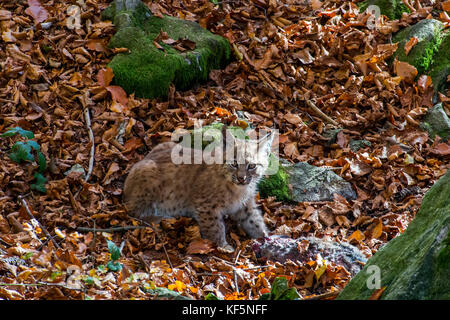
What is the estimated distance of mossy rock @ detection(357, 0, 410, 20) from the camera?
29.4 ft

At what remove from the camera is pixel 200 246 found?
19.2 feet

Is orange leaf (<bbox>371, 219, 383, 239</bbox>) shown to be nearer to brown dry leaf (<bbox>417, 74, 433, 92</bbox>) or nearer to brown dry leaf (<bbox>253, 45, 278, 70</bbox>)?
brown dry leaf (<bbox>417, 74, 433, 92</bbox>)

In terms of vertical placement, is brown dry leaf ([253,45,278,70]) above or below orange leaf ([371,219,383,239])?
above

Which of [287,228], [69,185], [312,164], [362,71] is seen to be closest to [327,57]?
[362,71]

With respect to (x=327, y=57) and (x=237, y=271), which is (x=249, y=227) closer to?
(x=237, y=271)

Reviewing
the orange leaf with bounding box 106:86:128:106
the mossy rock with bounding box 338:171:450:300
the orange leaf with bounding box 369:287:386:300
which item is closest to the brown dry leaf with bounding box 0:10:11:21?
the orange leaf with bounding box 106:86:128:106

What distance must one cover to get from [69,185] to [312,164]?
3.19m

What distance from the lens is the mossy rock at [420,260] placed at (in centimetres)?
261

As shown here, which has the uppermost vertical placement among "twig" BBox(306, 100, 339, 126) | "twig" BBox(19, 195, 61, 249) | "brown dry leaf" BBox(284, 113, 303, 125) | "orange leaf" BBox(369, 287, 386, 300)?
"orange leaf" BBox(369, 287, 386, 300)

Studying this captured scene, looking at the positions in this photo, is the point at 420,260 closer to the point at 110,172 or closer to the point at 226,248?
the point at 226,248

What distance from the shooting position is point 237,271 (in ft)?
17.3

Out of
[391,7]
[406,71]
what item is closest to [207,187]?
[406,71]

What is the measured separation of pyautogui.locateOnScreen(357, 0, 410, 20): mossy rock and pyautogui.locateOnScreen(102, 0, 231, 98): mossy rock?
286cm

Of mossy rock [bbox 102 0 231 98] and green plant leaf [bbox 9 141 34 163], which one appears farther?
mossy rock [bbox 102 0 231 98]
